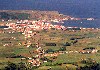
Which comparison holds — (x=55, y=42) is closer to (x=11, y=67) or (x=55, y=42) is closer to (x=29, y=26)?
(x=29, y=26)

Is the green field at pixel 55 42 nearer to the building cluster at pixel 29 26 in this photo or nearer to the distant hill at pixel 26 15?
the building cluster at pixel 29 26

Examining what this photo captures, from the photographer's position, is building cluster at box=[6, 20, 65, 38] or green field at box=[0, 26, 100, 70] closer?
green field at box=[0, 26, 100, 70]

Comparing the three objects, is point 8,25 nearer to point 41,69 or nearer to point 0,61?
point 0,61

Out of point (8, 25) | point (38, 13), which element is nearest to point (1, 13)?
point (38, 13)

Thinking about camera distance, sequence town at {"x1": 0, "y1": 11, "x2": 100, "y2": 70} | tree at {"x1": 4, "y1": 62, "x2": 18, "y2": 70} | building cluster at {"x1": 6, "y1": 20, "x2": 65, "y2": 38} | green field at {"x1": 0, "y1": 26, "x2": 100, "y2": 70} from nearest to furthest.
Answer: tree at {"x1": 4, "y1": 62, "x2": 18, "y2": 70} → town at {"x1": 0, "y1": 11, "x2": 100, "y2": 70} → green field at {"x1": 0, "y1": 26, "x2": 100, "y2": 70} → building cluster at {"x1": 6, "y1": 20, "x2": 65, "y2": 38}

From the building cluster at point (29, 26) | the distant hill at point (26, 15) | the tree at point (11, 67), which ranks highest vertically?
the distant hill at point (26, 15)

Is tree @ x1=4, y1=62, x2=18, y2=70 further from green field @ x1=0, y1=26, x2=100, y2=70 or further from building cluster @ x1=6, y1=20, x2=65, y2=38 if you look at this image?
building cluster @ x1=6, y1=20, x2=65, y2=38

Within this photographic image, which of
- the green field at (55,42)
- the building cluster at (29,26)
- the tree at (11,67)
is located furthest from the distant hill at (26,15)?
the tree at (11,67)

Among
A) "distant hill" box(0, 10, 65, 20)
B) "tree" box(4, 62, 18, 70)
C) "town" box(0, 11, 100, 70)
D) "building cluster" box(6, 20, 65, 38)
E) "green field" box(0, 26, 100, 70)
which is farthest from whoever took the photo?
"distant hill" box(0, 10, 65, 20)

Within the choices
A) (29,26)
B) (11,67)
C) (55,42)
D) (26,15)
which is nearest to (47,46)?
(55,42)

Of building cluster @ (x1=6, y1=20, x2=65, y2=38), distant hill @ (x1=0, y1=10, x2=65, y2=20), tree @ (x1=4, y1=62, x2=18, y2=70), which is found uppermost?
distant hill @ (x1=0, y1=10, x2=65, y2=20)

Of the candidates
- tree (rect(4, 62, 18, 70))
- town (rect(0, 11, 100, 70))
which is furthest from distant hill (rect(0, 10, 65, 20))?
tree (rect(4, 62, 18, 70))

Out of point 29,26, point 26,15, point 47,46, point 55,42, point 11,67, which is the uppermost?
point 26,15
